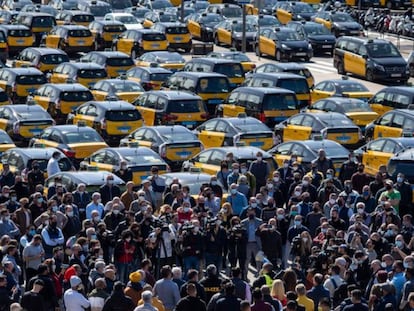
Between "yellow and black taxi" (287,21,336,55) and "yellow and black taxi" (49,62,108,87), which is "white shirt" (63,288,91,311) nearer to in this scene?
"yellow and black taxi" (49,62,108,87)

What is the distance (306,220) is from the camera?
25.4 m

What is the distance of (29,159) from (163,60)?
62.9 feet

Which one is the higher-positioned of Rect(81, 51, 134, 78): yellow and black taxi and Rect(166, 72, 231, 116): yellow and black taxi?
Rect(166, 72, 231, 116): yellow and black taxi

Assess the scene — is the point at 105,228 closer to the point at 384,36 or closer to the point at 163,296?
the point at 163,296

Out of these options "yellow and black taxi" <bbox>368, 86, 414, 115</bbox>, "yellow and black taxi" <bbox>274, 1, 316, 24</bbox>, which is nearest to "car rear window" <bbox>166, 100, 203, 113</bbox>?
"yellow and black taxi" <bbox>368, 86, 414, 115</bbox>

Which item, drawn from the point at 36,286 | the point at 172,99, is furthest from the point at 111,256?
the point at 172,99

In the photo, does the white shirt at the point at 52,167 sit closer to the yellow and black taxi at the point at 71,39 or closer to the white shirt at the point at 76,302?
the white shirt at the point at 76,302

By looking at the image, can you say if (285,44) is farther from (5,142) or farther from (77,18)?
(5,142)

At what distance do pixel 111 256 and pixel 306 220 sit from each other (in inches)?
145

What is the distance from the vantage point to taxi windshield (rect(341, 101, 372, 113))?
126ft

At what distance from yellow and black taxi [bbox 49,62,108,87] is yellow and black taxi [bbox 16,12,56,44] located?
1384 cm

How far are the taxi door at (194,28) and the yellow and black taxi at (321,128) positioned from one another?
1056 inches

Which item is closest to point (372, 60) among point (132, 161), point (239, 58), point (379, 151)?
point (239, 58)

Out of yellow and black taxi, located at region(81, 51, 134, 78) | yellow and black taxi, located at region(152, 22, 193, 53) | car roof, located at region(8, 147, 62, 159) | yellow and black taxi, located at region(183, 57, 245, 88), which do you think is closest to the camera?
car roof, located at region(8, 147, 62, 159)
